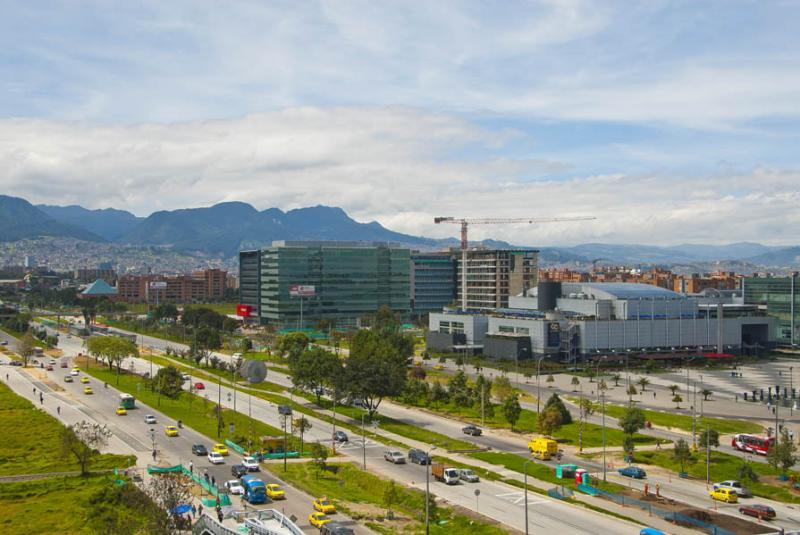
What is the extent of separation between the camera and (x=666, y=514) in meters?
51.6

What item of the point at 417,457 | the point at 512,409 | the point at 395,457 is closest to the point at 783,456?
the point at 512,409

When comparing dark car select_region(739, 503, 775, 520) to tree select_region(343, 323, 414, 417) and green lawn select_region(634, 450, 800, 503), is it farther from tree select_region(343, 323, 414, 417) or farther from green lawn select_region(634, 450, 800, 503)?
tree select_region(343, 323, 414, 417)

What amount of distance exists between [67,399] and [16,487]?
1771 inches

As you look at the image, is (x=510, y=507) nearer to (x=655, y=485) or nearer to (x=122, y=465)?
(x=655, y=485)

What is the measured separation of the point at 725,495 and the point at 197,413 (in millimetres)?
60702

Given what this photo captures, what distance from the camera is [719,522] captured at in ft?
164

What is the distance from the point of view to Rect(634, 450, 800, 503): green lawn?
194 ft

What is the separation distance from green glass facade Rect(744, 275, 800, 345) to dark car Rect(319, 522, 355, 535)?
6095 inches

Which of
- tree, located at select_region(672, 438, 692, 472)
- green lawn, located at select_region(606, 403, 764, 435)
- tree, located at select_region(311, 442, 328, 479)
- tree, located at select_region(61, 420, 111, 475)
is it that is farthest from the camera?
green lawn, located at select_region(606, 403, 764, 435)

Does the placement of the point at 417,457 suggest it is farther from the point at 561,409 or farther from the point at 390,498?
the point at 561,409

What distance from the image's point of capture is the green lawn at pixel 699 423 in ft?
274

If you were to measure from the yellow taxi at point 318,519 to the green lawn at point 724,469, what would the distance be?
3381 cm

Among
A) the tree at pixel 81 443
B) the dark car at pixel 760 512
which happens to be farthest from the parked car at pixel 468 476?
the tree at pixel 81 443

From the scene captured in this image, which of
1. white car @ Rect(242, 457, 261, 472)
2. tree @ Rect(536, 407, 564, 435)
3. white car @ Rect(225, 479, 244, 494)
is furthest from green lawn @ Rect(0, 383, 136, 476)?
tree @ Rect(536, 407, 564, 435)
